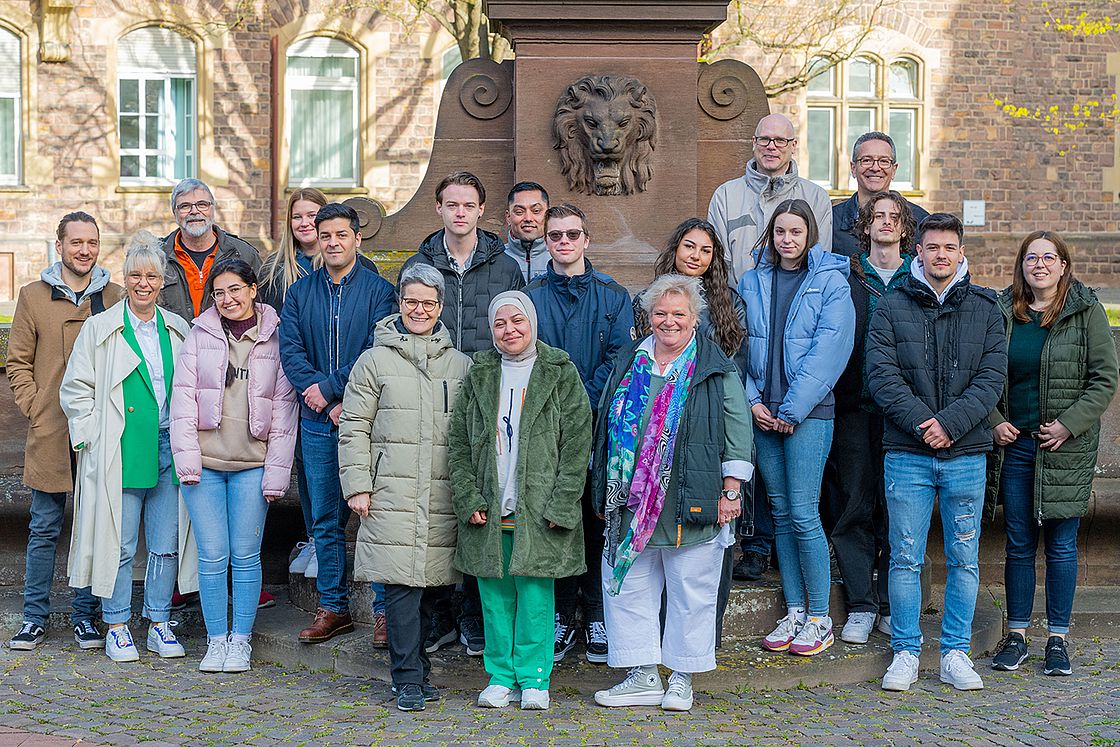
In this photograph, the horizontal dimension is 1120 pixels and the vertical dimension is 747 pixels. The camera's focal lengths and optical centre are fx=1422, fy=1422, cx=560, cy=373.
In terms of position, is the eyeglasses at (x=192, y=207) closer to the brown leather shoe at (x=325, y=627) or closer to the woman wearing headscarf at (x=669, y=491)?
the brown leather shoe at (x=325, y=627)

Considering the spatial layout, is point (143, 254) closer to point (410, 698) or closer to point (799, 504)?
point (410, 698)

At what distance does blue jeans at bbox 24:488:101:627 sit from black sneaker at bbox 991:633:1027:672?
403 centimetres

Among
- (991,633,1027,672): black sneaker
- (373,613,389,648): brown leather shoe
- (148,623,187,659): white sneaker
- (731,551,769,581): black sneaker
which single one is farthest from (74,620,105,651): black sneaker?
(991,633,1027,672): black sneaker

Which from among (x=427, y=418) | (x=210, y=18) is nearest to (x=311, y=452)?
(x=427, y=418)

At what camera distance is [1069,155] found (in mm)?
23000

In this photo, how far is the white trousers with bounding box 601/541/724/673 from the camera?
5.48 meters

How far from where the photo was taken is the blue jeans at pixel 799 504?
5.92m

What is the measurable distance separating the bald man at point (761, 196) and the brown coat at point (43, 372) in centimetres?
303

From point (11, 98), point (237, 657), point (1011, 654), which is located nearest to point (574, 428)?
point (237, 657)

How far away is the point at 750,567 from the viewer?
251 inches

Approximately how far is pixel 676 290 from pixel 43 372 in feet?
9.88

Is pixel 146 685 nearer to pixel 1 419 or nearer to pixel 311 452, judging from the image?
pixel 311 452

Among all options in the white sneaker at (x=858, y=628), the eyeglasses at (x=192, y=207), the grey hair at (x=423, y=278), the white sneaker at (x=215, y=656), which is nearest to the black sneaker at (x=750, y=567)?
the white sneaker at (x=858, y=628)

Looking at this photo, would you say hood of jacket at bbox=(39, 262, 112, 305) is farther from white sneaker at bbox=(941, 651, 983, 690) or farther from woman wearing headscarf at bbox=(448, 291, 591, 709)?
white sneaker at bbox=(941, 651, 983, 690)
